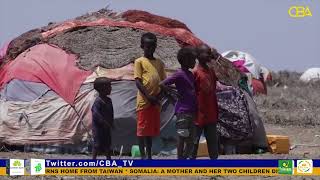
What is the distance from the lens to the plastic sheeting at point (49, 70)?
1265 centimetres

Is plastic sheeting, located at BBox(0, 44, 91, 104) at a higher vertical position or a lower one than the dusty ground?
higher

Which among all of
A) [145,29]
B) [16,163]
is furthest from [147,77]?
[145,29]

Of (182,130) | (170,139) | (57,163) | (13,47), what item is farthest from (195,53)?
(13,47)

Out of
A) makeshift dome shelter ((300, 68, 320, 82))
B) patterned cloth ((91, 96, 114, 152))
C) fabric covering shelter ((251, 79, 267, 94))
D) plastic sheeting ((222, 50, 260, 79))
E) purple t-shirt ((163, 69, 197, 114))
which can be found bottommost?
makeshift dome shelter ((300, 68, 320, 82))

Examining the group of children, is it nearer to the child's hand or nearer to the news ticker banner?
the child's hand

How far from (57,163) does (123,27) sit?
4684 mm

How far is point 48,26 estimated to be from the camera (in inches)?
569

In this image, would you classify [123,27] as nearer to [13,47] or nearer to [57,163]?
[13,47]

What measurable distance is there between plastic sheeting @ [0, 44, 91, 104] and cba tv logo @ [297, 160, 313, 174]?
166 inches

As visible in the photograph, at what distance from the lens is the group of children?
949cm

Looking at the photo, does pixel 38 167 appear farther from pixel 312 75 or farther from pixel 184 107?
pixel 312 75

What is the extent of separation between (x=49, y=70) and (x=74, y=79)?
0.48 m

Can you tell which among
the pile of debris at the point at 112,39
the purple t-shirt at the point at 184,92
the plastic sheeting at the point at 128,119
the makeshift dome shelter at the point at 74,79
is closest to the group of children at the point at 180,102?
the purple t-shirt at the point at 184,92

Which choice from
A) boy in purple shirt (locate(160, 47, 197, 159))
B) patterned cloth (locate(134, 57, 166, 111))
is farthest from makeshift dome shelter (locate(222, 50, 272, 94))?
boy in purple shirt (locate(160, 47, 197, 159))
